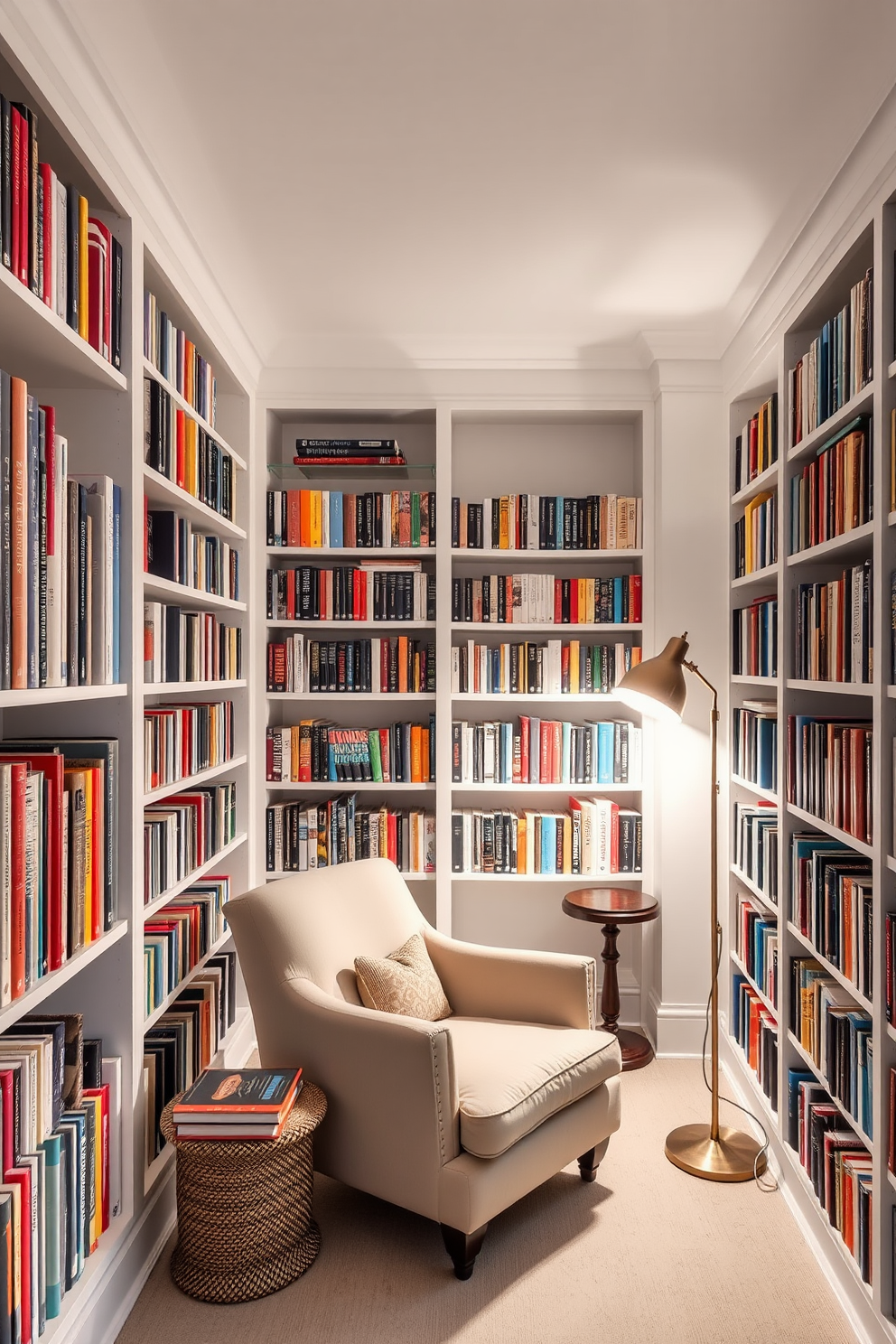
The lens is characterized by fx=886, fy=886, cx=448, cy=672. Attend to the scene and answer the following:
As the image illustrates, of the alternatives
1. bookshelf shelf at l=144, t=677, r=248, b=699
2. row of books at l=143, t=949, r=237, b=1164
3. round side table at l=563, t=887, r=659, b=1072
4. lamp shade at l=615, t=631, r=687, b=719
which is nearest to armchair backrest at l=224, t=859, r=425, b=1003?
row of books at l=143, t=949, r=237, b=1164

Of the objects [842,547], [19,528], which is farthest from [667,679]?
[19,528]

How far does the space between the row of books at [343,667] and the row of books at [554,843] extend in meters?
0.62

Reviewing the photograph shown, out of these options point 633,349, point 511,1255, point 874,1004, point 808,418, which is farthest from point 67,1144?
point 633,349

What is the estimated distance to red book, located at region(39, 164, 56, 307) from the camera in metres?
1.63

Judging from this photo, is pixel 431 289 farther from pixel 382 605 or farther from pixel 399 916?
pixel 399 916

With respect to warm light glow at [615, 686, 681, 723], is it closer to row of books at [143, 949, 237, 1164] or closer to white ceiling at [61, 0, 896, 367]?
white ceiling at [61, 0, 896, 367]

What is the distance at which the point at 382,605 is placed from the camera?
357 centimetres

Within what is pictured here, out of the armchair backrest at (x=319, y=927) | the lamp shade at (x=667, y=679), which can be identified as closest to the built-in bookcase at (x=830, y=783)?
the lamp shade at (x=667, y=679)

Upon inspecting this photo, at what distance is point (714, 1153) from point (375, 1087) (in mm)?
1155

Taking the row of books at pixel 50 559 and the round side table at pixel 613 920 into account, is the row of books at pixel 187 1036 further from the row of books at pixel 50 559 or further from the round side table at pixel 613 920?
the round side table at pixel 613 920

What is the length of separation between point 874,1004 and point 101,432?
2140 millimetres

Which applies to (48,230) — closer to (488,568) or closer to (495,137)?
(495,137)

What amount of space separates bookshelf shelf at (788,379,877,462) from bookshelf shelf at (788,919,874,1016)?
1320mm

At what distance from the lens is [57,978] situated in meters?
1.64
